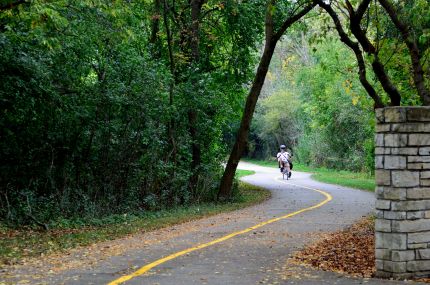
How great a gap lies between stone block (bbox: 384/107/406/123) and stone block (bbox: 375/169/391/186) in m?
0.79

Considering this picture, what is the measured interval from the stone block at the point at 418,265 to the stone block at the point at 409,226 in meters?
0.49

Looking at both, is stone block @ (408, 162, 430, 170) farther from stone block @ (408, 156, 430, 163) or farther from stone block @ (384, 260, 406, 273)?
stone block @ (384, 260, 406, 273)

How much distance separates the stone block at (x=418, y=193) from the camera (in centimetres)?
886

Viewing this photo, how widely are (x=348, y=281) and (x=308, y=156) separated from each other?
49368 mm

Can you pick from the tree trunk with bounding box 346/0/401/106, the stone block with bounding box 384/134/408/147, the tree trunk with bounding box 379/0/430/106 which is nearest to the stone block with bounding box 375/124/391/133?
the stone block with bounding box 384/134/408/147

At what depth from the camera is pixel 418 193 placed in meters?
8.92

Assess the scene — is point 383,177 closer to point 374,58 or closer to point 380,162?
point 380,162

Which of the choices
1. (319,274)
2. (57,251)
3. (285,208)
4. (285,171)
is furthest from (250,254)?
(285,171)

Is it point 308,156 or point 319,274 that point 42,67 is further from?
point 308,156

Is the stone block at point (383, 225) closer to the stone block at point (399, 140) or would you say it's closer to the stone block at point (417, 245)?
the stone block at point (417, 245)

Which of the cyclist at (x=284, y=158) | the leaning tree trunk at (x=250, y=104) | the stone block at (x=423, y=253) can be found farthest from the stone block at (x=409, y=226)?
the cyclist at (x=284, y=158)

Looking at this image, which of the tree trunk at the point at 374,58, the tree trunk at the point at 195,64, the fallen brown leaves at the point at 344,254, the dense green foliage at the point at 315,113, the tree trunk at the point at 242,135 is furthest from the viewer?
the dense green foliage at the point at 315,113

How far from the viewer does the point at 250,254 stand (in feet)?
36.4

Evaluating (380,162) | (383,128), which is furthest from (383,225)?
(383,128)
